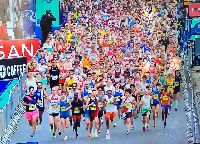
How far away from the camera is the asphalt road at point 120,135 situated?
770cm

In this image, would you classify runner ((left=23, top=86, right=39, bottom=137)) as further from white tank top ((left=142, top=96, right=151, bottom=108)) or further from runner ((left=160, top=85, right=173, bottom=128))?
runner ((left=160, top=85, right=173, bottom=128))

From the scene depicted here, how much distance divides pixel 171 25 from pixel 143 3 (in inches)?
68.4

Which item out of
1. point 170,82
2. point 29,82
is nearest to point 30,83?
point 29,82

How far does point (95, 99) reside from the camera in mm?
8016

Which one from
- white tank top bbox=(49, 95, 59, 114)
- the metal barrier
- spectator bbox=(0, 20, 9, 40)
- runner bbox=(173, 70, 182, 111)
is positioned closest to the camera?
the metal barrier

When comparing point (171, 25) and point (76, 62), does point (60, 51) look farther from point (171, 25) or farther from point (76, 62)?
point (171, 25)

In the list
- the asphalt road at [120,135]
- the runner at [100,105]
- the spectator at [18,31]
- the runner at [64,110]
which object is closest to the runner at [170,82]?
the asphalt road at [120,135]

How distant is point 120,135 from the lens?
793 centimetres

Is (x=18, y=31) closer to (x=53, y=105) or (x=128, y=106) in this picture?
(x=53, y=105)

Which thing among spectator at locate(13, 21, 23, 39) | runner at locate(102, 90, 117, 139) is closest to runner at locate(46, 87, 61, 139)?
runner at locate(102, 90, 117, 139)

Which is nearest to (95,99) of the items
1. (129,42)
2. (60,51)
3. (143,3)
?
(60,51)

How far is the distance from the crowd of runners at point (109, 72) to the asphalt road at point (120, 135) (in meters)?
0.09

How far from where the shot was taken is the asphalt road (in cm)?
770

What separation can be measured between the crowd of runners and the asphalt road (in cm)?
9
